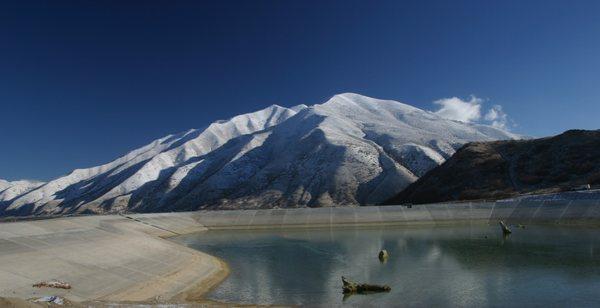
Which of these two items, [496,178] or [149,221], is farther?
[496,178]

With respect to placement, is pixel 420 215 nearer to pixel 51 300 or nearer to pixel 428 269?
pixel 428 269

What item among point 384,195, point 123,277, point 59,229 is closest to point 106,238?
point 59,229

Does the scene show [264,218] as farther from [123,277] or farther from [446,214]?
[123,277]

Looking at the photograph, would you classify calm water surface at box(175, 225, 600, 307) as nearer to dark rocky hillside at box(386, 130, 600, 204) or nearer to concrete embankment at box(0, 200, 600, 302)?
concrete embankment at box(0, 200, 600, 302)

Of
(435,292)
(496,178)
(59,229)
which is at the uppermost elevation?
(496,178)

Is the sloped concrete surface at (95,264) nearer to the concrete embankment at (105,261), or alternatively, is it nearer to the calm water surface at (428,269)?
the concrete embankment at (105,261)
